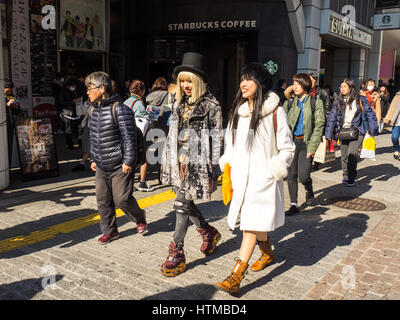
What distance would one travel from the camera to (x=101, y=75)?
4641 mm

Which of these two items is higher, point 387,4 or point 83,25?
point 387,4

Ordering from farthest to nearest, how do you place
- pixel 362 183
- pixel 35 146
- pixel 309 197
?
pixel 362 183, pixel 35 146, pixel 309 197

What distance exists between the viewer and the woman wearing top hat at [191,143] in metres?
3.96

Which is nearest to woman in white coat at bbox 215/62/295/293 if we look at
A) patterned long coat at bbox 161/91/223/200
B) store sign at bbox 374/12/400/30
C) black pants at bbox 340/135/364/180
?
patterned long coat at bbox 161/91/223/200

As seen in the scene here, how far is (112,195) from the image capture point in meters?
4.82

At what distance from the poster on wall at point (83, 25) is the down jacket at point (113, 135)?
34.7 ft

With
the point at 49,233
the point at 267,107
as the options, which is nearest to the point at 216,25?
the point at 49,233

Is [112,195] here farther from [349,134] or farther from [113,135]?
[349,134]

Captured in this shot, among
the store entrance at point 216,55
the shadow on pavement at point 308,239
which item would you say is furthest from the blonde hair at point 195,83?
the store entrance at point 216,55

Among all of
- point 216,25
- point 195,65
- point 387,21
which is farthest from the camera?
point 387,21

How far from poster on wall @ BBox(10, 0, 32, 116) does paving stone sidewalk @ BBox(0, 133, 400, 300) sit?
22.9 ft

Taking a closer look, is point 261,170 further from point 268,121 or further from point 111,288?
point 111,288

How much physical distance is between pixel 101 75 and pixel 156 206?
2364 millimetres

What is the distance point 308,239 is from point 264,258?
1077 mm
